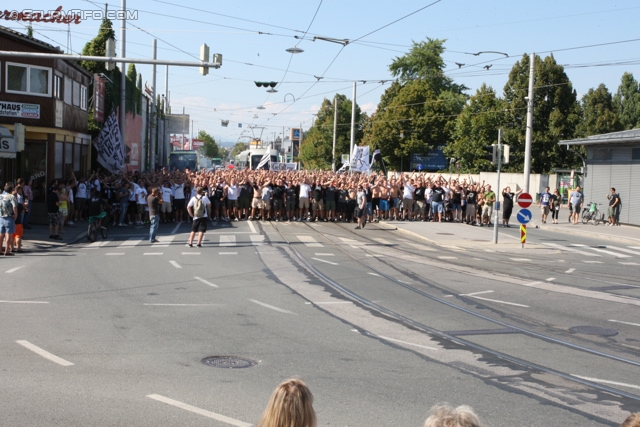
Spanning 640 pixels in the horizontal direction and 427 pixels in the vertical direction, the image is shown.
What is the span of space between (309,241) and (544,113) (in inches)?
1759

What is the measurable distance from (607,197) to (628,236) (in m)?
5.49

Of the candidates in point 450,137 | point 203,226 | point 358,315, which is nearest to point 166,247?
point 203,226

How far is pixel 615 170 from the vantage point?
3603 cm

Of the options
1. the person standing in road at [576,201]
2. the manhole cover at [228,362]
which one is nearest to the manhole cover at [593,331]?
the manhole cover at [228,362]

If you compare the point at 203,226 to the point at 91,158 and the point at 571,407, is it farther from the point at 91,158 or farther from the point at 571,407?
the point at 91,158

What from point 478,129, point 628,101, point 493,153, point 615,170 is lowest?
point 615,170

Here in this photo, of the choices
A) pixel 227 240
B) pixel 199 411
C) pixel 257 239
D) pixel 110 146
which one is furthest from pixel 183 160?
pixel 199 411

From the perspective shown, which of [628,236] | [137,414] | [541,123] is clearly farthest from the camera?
[541,123]

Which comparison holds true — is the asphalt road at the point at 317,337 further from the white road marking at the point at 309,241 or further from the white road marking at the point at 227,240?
the white road marking at the point at 309,241

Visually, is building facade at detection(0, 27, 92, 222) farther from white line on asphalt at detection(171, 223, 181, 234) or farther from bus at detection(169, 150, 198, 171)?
bus at detection(169, 150, 198, 171)

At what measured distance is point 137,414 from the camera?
6.62 meters

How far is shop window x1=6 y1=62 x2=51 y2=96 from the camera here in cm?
2830

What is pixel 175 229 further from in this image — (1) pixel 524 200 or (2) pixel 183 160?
(2) pixel 183 160

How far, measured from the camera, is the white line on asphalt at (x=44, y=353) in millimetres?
8383
